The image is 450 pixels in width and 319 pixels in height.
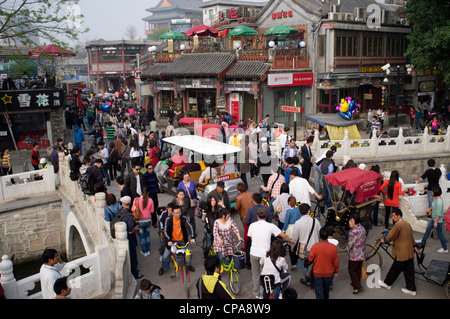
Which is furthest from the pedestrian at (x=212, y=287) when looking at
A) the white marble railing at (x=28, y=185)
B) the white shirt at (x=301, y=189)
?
the white marble railing at (x=28, y=185)

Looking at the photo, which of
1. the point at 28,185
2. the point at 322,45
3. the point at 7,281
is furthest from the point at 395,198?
the point at 322,45

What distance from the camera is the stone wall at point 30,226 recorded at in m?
13.4

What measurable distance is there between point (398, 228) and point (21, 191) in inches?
455

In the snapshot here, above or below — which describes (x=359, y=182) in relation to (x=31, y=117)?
below

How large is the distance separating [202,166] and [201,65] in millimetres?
15937

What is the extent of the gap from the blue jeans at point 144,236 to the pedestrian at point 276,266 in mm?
3183

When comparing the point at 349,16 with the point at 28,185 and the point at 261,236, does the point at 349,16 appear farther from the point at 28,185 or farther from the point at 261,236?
the point at 261,236

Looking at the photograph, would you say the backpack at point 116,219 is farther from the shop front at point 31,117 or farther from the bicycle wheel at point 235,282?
the shop front at point 31,117

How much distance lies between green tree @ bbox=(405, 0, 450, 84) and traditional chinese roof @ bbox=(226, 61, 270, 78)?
842 centimetres

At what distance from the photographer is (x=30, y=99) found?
20.2 m

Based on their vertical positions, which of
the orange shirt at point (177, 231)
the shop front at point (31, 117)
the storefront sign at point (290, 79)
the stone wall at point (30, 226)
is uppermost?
the storefront sign at point (290, 79)

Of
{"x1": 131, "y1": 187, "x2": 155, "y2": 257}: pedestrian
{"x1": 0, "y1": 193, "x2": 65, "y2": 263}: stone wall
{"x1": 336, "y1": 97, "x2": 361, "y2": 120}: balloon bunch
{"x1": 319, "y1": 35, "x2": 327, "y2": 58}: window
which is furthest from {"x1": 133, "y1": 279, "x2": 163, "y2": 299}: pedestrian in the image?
{"x1": 319, "y1": 35, "x2": 327, "y2": 58}: window

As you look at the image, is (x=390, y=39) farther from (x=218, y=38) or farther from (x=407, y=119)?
(x=218, y=38)

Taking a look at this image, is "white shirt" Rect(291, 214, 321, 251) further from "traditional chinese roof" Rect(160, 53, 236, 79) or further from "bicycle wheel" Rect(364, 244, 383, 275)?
"traditional chinese roof" Rect(160, 53, 236, 79)
